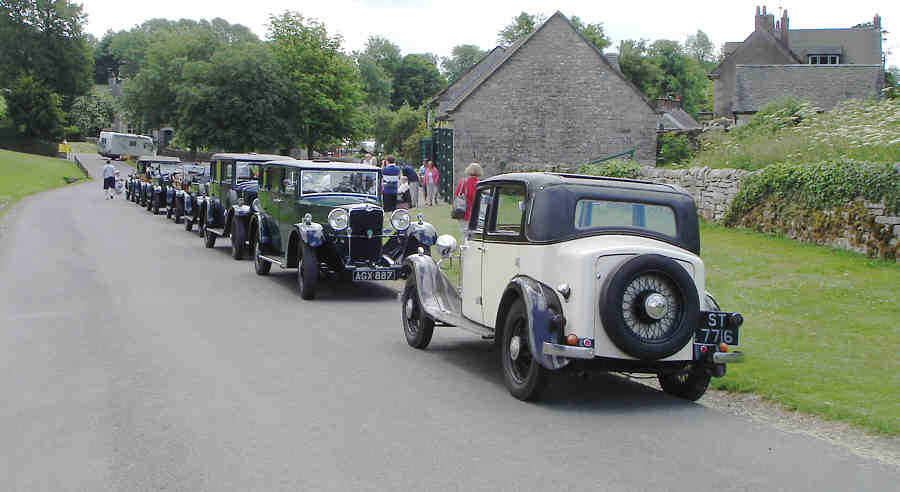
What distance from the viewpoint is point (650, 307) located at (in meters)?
6.75

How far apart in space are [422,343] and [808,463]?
14.9ft

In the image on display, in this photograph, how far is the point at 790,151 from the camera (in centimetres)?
1853

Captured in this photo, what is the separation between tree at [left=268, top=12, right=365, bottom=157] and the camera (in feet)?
219

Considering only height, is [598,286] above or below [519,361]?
above

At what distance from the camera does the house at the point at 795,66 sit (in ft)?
163

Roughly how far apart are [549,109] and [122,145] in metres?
53.7

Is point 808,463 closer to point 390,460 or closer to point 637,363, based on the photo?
point 637,363

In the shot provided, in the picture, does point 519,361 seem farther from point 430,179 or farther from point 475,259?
point 430,179

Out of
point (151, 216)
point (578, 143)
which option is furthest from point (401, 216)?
point (578, 143)

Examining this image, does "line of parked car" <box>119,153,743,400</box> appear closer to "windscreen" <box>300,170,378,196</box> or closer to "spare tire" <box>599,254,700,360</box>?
"spare tire" <box>599,254,700,360</box>

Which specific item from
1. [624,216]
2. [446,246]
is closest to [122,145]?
[446,246]

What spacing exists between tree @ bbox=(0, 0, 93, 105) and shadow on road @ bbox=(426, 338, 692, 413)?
308 ft

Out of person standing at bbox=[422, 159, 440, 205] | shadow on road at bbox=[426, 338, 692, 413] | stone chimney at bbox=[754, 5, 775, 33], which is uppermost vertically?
stone chimney at bbox=[754, 5, 775, 33]

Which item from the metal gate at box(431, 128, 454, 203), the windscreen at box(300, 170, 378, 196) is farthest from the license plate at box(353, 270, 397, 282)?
the metal gate at box(431, 128, 454, 203)
